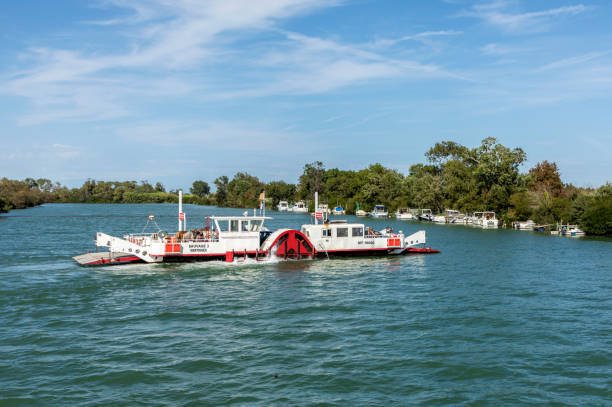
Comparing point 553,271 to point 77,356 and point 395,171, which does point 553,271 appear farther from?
point 395,171

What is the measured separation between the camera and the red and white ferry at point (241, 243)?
4053cm

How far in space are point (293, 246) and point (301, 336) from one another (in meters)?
22.0

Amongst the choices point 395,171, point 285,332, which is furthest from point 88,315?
point 395,171

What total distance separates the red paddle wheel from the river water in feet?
13.6

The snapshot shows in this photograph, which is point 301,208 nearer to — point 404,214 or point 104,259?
point 404,214

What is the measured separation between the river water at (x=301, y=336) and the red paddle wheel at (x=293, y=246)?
4150mm

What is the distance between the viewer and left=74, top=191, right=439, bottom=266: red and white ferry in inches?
1596

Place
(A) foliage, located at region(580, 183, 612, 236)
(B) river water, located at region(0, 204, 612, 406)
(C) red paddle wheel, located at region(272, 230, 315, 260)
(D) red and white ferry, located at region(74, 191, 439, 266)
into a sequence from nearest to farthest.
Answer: (B) river water, located at region(0, 204, 612, 406) < (D) red and white ferry, located at region(74, 191, 439, 266) < (C) red paddle wheel, located at region(272, 230, 315, 260) < (A) foliage, located at region(580, 183, 612, 236)

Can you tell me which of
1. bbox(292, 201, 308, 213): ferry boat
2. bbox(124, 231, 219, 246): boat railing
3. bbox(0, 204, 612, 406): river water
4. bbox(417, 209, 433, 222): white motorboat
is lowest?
bbox(0, 204, 612, 406): river water

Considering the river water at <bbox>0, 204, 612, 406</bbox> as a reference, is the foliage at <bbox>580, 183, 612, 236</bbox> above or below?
above

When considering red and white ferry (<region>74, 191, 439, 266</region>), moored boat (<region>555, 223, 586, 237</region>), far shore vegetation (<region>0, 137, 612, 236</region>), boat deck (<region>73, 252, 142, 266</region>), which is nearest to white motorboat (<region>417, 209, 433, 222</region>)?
far shore vegetation (<region>0, 137, 612, 236</region>)

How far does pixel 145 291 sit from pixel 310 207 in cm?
14158

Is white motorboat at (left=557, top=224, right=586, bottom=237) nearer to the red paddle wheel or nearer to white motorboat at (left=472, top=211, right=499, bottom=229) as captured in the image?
white motorboat at (left=472, top=211, right=499, bottom=229)

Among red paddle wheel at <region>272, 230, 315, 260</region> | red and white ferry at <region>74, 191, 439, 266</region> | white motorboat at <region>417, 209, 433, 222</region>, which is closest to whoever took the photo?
red and white ferry at <region>74, 191, 439, 266</region>
